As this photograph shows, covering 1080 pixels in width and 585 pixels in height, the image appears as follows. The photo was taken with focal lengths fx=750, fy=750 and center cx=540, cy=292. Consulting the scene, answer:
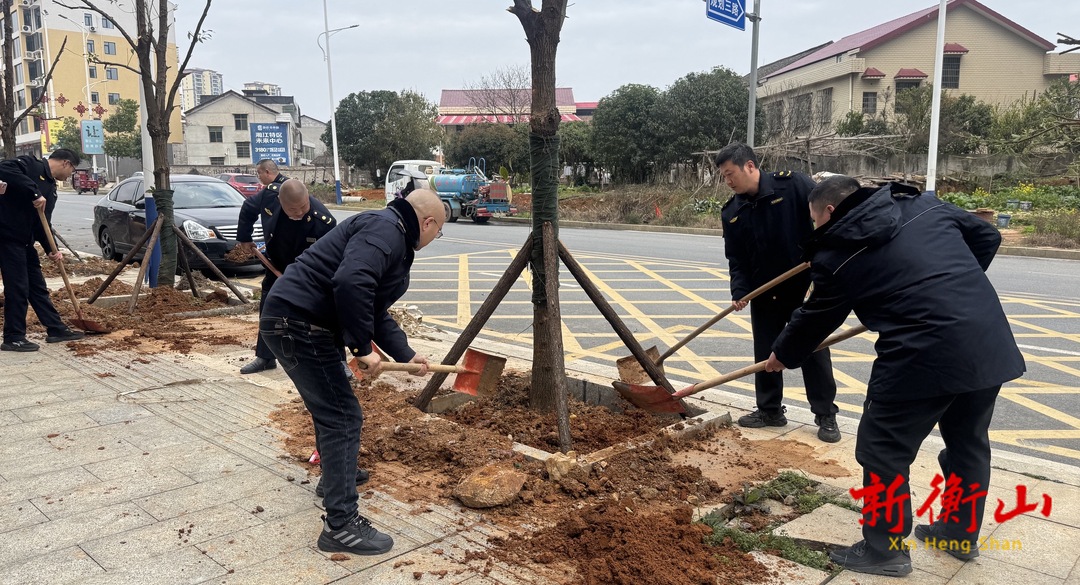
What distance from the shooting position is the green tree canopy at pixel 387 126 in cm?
4331

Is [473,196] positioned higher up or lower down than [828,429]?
higher up

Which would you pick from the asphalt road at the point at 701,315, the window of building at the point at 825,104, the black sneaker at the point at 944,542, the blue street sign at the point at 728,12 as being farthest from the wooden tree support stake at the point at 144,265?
the window of building at the point at 825,104

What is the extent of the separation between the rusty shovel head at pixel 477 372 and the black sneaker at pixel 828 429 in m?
1.98

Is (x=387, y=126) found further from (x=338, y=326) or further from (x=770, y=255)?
(x=338, y=326)

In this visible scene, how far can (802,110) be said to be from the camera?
33531 mm

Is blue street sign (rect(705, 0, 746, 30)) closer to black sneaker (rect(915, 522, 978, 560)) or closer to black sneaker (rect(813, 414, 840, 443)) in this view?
black sneaker (rect(813, 414, 840, 443))

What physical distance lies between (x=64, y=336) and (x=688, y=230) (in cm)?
1681

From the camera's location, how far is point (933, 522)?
333cm

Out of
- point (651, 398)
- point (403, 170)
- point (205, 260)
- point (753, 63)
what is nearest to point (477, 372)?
point (651, 398)

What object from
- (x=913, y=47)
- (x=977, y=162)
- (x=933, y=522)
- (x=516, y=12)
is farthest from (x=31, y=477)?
(x=913, y=47)

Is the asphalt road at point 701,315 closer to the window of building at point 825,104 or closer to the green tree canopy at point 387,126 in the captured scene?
the window of building at point 825,104

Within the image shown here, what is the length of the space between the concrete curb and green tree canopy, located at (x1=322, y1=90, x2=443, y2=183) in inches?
729

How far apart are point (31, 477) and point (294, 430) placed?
4.43 ft

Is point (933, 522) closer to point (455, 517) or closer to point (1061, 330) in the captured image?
point (455, 517)
